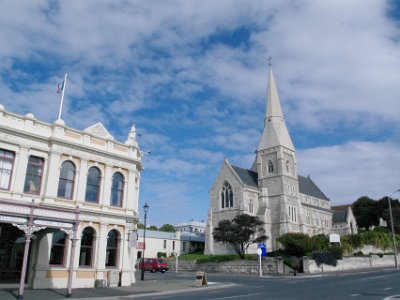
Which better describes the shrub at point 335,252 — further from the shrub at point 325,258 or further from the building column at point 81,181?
the building column at point 81,181

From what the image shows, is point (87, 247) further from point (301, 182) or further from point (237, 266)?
point (301, 182)

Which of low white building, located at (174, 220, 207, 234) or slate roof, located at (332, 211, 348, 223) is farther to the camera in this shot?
low white building, located at (174, 220, 207, 234)

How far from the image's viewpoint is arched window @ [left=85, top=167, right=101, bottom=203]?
24453mm

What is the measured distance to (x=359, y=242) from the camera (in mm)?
55000

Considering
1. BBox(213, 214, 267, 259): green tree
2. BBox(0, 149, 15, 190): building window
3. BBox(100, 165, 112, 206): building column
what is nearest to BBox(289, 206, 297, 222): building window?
BBox(213, 214, 267, 259): green tree

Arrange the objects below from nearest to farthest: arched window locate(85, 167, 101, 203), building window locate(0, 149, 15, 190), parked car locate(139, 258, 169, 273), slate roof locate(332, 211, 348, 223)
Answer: building window locate(0, 149, 15, 190) → arched window locate(85, 167, 101, 203) → parked car locate(139, 258, 169, 273) → slate roof locate(332, 211, 348, 223)

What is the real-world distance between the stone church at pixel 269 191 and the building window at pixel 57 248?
48.2 metres

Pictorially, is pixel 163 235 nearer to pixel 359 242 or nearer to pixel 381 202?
pixel 359 242

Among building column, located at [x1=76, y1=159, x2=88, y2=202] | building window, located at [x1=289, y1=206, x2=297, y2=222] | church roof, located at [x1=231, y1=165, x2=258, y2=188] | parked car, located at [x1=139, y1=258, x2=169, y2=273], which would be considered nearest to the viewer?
building column, located at [x1=76, y1=159, x2=88, y2=202]

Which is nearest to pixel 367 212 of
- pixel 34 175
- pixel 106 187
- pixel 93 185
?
pixel 106 187

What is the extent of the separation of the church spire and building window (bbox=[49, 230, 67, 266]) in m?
59.9

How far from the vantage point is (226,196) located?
7381 cm

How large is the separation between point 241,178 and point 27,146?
55.7m

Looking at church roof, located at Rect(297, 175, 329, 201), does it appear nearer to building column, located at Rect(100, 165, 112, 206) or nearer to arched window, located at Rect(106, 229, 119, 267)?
arched window, located at Rect(106, 229, 119, 267)
